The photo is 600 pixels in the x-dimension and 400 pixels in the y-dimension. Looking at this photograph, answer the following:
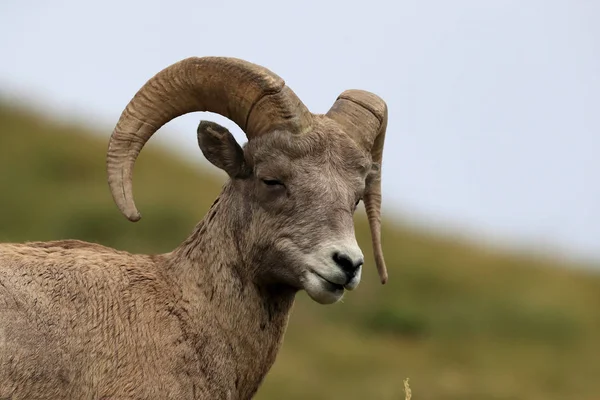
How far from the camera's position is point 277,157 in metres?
8.72

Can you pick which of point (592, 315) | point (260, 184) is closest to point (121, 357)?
point (260, 184)

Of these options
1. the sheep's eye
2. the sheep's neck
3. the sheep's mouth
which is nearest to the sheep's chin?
the sheep's mouth

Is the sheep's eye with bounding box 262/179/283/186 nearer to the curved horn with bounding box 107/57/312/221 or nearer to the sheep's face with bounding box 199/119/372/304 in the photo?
the sheep's face with bounding box 199/119/372/304

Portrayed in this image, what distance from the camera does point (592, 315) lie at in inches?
1094

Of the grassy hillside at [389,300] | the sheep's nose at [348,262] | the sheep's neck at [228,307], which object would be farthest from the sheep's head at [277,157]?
the grassy hillside at [389,300]

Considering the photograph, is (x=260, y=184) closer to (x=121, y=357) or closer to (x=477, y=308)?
(x=121, y=357)

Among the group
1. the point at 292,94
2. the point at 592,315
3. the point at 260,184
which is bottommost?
the point at 592,315

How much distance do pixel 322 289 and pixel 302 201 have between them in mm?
700

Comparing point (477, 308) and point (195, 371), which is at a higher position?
point (195, 371)

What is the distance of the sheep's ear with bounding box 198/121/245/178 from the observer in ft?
29.5

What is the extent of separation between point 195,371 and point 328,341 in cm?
1461

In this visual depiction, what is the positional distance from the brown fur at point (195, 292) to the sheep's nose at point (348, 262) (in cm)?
23

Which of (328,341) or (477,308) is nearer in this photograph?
(328,341)

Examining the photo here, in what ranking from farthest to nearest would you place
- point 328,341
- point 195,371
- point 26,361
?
1. point 328,341
2. point 195,371
3. point 26,361
